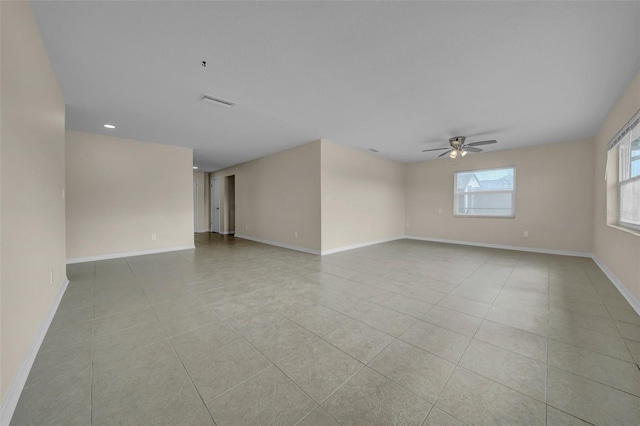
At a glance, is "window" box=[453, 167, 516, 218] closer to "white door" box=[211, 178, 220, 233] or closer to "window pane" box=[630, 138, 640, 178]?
"window pane" box=[630, 138, 640, 178]

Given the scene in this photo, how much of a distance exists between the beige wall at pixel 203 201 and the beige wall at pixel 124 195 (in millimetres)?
3394

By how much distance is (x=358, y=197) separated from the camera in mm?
5852

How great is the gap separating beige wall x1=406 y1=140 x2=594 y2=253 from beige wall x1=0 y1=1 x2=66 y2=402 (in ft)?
24.2

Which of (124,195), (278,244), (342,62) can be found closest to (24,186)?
(342,62)

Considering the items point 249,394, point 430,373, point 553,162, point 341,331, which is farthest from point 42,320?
point 553,162

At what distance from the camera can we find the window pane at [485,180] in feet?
18.6

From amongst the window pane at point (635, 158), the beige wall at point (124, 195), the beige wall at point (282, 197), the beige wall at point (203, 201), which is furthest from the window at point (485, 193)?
the beige wall at point (203, 201)

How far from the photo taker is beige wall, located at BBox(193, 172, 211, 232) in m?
8.67

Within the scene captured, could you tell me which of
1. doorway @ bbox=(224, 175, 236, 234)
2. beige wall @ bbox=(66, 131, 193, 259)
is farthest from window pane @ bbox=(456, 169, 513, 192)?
doorway @ bbox=(224, 175, 236, 234)

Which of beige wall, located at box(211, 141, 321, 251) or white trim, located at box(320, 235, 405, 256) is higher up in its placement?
beige wall, located at box(211, 141, 321, 251)

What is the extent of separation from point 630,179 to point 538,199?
263cm

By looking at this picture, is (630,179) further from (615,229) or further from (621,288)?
(621,288)

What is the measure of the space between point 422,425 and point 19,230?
2.49 metres

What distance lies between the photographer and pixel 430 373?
4.70 feet
